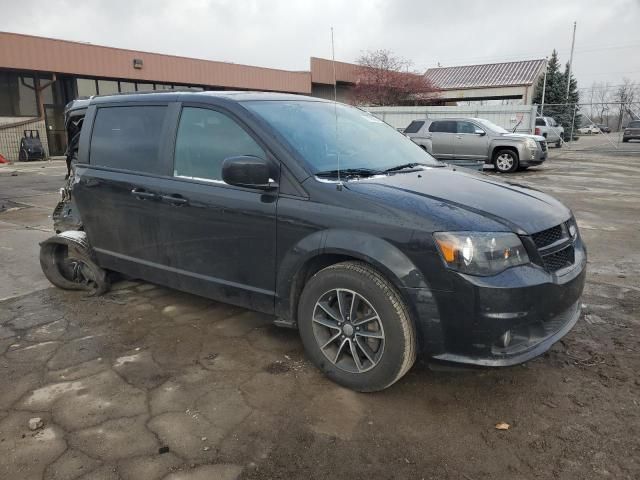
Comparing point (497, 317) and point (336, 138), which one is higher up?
point (336, 138)

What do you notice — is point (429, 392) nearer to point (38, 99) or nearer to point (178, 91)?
point (178, 91)

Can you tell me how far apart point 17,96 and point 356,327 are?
27.3 meters

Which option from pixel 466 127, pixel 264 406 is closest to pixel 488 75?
pixel 466 127

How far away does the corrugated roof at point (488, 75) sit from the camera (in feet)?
129

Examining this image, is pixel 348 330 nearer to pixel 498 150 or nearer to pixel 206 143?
pixel 206 143

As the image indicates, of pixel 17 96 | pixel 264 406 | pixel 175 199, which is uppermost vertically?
pixel 17 96

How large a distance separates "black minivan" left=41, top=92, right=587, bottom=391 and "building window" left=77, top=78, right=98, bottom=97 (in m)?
25.3

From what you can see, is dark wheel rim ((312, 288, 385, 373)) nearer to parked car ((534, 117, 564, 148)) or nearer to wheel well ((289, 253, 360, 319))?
wheel well ((289, 253, 360, 319))

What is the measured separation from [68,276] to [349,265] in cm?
341

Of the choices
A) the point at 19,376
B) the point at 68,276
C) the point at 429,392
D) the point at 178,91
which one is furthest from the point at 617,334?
the point at 68,276

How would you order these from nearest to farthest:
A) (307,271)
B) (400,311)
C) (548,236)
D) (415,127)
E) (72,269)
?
(400,311), (548,236), (307,271), (72,269), (415,127)

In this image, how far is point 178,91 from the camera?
3949mm

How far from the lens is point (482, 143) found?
1577 centimetres

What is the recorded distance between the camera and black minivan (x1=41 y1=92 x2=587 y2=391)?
2.65 meters
